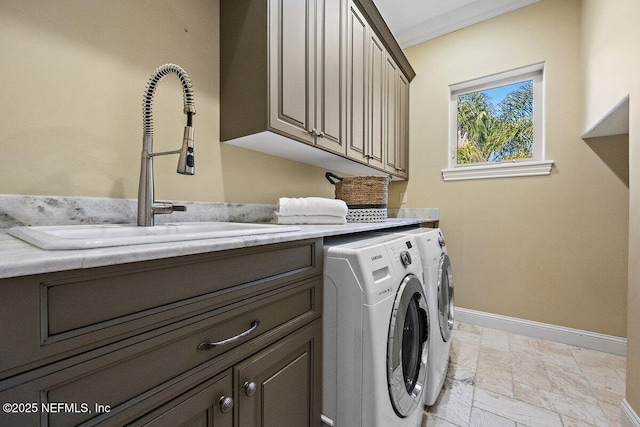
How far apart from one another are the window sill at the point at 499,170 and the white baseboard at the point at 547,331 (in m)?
1.20

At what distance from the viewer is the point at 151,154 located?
957 mm

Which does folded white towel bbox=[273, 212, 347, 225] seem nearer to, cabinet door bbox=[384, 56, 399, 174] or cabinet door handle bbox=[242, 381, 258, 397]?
cabinet door handle bbox=[242, 381, 258, 397]

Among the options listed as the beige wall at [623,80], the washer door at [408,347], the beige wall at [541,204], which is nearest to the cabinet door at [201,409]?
the washer door at [408,347]

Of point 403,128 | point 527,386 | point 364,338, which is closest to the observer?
point 364,338

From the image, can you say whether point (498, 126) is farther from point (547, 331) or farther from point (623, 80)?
point (547, 331)

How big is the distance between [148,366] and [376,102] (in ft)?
6.95

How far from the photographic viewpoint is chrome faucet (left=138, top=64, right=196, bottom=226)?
3.05 feet

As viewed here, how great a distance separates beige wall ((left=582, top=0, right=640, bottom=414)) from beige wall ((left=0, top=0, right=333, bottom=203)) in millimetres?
1908

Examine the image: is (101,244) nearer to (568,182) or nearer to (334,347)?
(334,347)

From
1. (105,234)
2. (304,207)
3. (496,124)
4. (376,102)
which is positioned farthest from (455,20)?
(105,234)

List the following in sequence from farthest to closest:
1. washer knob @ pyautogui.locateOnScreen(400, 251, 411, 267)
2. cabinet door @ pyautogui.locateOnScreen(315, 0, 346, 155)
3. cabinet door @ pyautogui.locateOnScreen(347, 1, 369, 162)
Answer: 1. cabinet door @ pyautogui.locateOnScreen(347, 1, 369, 162)
2. cabinet door @ pyautogui.locateOnScreen(315, 0, 346, 155)
3. washer knob @ pyautogui.locateOnScreen(400, 251, 411, 267)

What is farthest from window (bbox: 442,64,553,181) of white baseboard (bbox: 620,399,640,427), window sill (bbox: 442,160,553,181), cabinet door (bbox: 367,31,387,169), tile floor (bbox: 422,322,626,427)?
white baseboard (bbox: 620,399,640,427)

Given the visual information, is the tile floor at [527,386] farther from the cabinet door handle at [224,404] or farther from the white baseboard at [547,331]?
the cabinet door handle at [224,404]

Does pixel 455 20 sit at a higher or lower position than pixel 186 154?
higher
